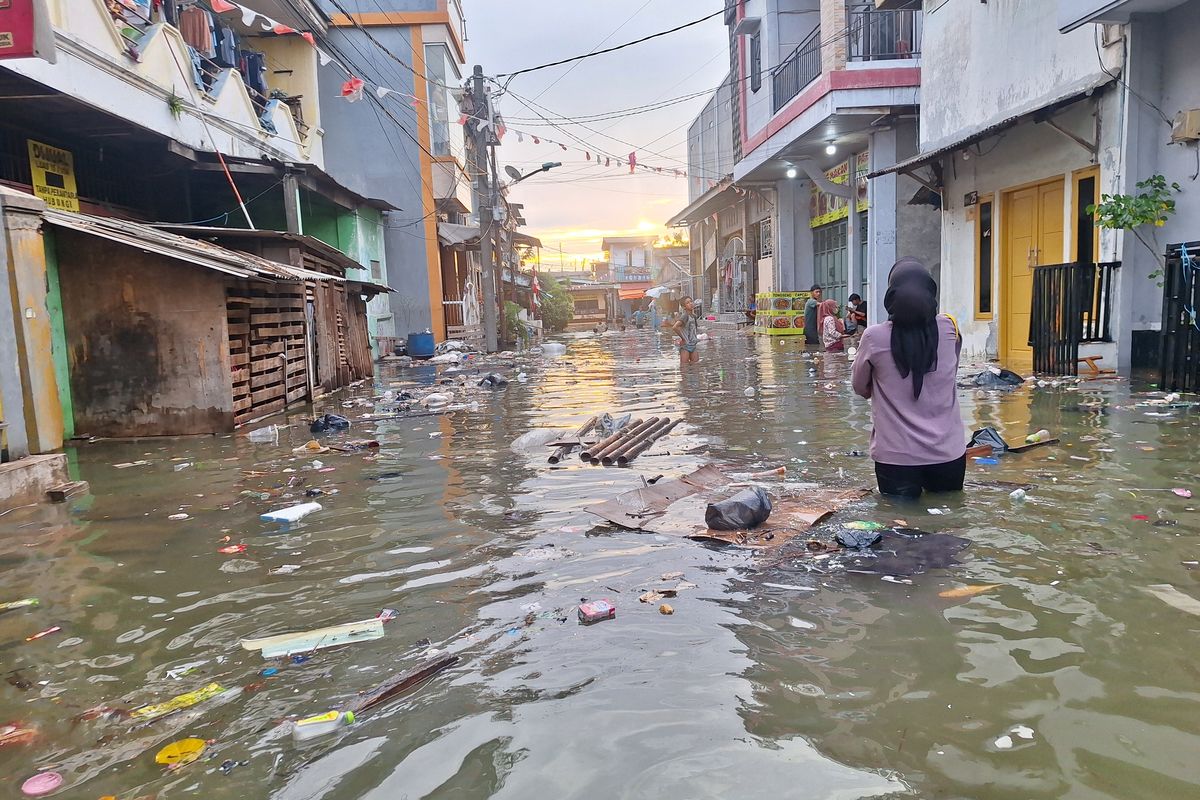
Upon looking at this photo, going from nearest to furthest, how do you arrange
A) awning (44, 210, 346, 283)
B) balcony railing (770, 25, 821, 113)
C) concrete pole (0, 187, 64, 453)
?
1. concrete pole (0, 187, 64, 453)
2. awning (44, 210, 346, 283)
3. balcony railing (770, 25, 821, 113)

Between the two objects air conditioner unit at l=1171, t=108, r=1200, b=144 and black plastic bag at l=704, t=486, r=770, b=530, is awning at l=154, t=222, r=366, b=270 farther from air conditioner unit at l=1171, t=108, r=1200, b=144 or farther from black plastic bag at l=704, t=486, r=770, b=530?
air conditioner unit at l=1171, t=108, r=1200, b=144

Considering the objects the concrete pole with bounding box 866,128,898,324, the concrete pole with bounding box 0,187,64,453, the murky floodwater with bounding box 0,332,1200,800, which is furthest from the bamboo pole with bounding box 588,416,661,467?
the concrete pole with bounding box 866,128,898,324

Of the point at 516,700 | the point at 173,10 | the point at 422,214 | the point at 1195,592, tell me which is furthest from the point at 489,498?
the point at 422,214

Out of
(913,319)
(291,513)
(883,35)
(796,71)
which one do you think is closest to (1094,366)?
(913,319)

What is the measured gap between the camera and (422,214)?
24.2 m

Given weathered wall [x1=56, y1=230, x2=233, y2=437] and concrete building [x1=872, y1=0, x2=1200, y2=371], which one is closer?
weathered wall [x1=56, y1=230, x2=233, y2=437]

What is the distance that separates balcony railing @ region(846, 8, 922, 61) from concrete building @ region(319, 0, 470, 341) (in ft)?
38.3

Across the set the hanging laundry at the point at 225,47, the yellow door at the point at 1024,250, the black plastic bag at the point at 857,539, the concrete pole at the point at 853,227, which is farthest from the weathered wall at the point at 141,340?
the concrete pole at the point at 853,227

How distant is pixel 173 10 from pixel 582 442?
35.4 ft

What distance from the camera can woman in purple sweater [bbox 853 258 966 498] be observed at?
15.0 ft

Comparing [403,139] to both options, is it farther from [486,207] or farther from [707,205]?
[707,205]

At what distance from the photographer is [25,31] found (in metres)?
5.49

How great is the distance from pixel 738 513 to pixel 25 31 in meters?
5.77

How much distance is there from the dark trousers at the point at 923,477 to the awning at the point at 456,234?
20.9 meters
